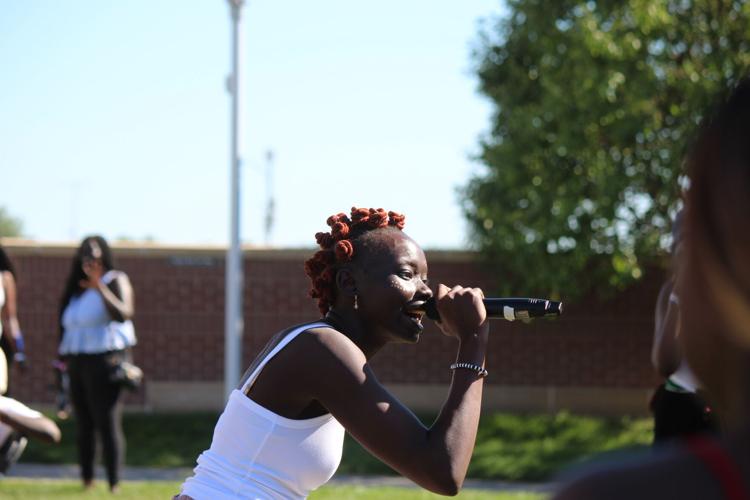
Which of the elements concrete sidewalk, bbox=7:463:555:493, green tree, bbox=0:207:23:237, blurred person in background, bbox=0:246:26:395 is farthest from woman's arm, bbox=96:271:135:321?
green tree, bbox=0:207:23:237

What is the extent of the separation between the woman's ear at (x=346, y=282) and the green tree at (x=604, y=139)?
34.3 ft

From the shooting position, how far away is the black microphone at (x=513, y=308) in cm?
300

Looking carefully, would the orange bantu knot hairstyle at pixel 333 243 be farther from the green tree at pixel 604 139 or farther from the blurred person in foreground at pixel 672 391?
the green tree at pixel 604 139

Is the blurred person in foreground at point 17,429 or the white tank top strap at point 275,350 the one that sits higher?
the white tank top strap at point 275,350

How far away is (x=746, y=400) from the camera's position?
1.13 m

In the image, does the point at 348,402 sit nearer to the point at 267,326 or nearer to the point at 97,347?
the point at 97,347

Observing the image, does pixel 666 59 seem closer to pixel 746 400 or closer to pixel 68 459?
pixel 68 459

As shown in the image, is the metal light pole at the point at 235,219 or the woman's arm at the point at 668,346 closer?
the woman's arm at the point at 668,346

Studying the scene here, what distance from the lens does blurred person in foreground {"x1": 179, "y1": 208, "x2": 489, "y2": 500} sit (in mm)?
2725

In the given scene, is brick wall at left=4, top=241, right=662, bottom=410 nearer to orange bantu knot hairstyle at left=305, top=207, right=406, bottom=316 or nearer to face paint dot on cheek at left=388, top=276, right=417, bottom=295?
orange bantu knot hairstyle at left=305, top=207, right=406, bottom=316

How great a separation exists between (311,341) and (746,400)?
1.84 metres

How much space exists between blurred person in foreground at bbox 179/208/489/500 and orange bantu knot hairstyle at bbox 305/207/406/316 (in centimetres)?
4

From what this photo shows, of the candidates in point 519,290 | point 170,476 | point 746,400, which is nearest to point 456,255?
point 519,290

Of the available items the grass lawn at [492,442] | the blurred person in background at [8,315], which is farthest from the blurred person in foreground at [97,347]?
the grass lawn at [492,442]
